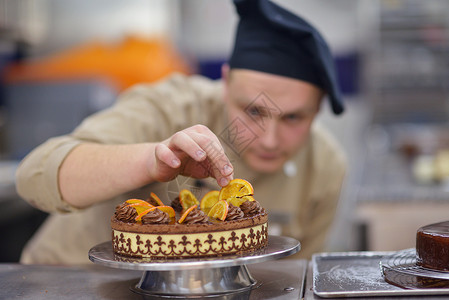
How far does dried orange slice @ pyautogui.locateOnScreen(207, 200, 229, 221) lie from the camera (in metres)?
1.07

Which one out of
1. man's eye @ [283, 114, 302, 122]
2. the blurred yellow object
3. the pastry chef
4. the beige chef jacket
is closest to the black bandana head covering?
the pastry chef

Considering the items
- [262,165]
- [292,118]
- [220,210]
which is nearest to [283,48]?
[292,118]

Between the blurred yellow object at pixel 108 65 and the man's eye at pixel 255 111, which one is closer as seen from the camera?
the man's eye at pixel 255 111

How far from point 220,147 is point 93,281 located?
1.35 feet

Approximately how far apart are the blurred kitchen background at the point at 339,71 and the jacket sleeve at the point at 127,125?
4.20 ft

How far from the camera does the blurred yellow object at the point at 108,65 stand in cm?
521

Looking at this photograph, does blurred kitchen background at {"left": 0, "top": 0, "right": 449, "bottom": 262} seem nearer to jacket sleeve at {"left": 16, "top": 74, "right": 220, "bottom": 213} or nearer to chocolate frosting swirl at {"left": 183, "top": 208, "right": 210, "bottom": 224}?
jacket sleeve at {"left": 16, "top": 74, "right": 220, "bottom": 213}

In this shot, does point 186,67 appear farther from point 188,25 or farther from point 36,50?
point 36,50

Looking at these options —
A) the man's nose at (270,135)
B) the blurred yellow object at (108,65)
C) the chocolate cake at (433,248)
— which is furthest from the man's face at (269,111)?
the blurred yellow object at (108,65)

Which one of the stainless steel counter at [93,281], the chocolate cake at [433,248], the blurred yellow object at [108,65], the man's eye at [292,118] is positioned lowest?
the stainless steel counter at [93,281]

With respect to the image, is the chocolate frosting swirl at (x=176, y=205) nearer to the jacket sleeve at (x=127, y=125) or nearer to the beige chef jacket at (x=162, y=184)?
the beige chef jacket at (x=162, y=184)

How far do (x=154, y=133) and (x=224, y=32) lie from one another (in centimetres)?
523

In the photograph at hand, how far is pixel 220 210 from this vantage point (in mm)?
1091

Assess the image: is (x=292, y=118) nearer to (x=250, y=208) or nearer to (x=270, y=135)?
(x=270, y=135)
